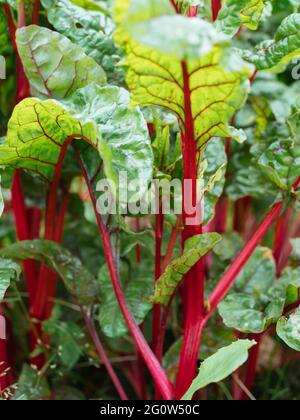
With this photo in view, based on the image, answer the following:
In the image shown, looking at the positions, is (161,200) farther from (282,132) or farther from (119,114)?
(282,132)

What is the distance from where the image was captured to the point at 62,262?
949 mm

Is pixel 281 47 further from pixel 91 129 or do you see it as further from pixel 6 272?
pixel 6 272

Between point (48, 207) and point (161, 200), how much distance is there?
251mm

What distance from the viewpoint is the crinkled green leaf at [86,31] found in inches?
35.3

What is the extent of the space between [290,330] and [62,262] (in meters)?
0.38

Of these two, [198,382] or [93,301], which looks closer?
[198,382]

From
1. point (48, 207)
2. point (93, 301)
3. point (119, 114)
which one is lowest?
point (93, 301)

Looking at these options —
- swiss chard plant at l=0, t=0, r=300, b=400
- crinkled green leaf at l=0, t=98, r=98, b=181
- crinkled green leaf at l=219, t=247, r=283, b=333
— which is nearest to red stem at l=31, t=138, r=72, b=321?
swiss chard plant at l=0, t=0, r=300, b=400

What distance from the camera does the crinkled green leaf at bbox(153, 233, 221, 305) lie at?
0.75 metres

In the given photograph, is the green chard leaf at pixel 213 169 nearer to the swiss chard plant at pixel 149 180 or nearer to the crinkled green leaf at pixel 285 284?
the swiss chard plant at pixel 149 180

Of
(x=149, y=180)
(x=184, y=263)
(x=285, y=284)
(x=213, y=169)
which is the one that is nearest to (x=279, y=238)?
(x=285, y=284)

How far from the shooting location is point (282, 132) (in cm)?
104

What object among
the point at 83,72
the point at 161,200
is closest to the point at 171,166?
the point at 161,200

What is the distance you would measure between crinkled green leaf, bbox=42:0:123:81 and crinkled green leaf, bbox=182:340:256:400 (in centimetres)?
45
